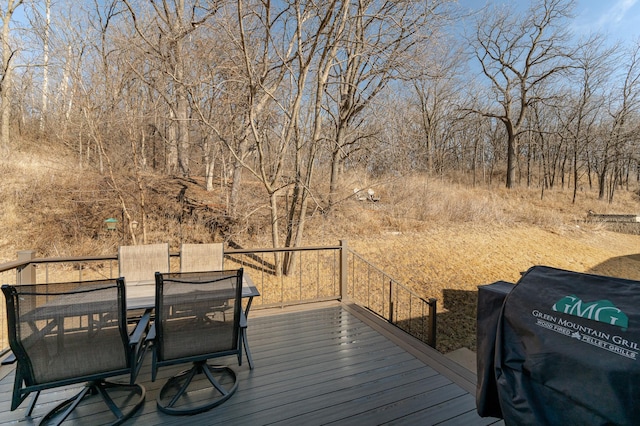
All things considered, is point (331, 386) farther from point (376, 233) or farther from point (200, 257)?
point (376, 233)

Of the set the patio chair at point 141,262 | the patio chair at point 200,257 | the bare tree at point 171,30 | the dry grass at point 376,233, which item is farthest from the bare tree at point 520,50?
the patio chair at point 141,262

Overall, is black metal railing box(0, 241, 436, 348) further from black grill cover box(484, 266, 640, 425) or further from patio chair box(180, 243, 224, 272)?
black grill cover box(484, 266, 640, 425)

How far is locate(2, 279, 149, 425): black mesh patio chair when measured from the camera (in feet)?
5.55

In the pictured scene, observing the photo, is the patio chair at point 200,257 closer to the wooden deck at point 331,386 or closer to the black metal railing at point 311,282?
the wooden deck at point 331,386

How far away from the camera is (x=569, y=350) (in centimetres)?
110

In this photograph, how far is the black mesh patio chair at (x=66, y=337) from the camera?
169 cm

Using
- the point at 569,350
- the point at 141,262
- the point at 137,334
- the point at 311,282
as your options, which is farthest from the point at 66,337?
the point at 311,282

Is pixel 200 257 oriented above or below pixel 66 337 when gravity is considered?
above

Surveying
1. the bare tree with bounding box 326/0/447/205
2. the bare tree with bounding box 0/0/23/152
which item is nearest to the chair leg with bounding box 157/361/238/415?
the bare tree with bounding box 326/0/447/205

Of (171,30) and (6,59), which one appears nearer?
(171,30)

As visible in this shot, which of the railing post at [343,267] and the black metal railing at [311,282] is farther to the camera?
the black metal railing at [311,282]

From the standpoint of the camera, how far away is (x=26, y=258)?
287cm

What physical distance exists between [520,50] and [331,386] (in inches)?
839

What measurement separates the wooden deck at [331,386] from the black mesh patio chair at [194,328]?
110mm
